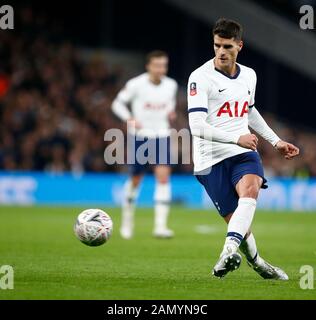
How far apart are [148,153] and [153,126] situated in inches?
21.0

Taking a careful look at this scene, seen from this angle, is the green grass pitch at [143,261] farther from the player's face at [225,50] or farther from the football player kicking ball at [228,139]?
the player's face at [225,50]

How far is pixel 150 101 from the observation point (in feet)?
46.6

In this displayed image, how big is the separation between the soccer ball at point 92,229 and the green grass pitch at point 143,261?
0.28 m

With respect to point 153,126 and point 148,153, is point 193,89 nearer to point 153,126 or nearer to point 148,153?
point 148,153

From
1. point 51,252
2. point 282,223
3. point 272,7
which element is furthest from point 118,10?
point 51,252

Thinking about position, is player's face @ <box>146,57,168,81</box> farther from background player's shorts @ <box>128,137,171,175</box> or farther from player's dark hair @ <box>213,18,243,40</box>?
player's dark hair @ <box>213,18,243,40</box>

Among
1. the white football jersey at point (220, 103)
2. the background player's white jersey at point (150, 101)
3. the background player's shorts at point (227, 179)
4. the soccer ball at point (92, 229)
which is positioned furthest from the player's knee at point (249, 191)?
the background player's white jersey at point (150, 101)

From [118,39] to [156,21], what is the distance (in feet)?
4.44

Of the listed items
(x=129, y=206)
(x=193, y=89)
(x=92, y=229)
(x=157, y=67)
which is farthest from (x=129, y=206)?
(x=193, y=89)

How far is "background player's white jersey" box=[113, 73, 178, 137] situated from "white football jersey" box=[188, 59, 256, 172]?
5.64 metres

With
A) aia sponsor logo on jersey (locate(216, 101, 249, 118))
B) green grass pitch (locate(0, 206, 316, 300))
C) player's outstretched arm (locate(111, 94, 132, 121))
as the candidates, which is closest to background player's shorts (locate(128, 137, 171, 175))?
player's outstretched arm (locate(111, 94, 132, 121))

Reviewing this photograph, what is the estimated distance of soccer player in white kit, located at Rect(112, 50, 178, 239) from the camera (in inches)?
540
